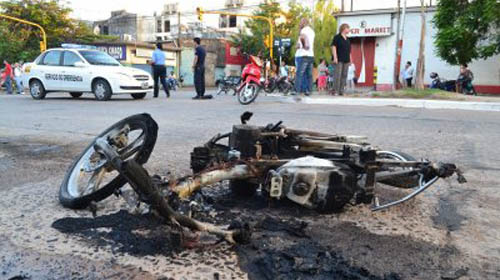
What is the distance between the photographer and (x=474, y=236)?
6.84 feet

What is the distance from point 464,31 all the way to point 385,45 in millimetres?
8493

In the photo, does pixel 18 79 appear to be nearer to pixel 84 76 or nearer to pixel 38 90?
pixel 38 90

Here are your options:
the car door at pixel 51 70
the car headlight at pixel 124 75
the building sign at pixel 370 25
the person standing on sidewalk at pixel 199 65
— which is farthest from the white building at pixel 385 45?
the car door at pixel 51 70

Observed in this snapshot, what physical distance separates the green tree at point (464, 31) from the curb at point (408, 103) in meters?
12.1

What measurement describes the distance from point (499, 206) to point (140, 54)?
4287cm

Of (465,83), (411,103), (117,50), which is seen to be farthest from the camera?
(117,50)

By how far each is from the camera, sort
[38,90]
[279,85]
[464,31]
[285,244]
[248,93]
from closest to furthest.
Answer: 1. [285,244]
2. [248,93]
3. [38,90]
4. [464,31]
5. [279,85]

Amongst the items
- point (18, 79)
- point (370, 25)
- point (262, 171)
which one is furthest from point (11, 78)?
point (262, 171)

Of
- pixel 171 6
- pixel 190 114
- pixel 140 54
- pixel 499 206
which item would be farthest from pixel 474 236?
pixel 171 6

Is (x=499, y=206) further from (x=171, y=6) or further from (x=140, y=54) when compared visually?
(x=171, y=6)

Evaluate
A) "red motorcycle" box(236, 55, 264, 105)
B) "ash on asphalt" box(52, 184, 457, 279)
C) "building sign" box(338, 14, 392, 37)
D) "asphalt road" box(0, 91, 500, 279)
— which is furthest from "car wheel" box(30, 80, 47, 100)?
"building sign" box(338, 14, 392, 37)

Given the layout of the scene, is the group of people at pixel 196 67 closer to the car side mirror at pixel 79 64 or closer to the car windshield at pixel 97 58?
the car windshield at pixel 97 58

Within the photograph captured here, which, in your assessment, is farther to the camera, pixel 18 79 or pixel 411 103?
pixel 18 79

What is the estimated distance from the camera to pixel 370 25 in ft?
93.7
